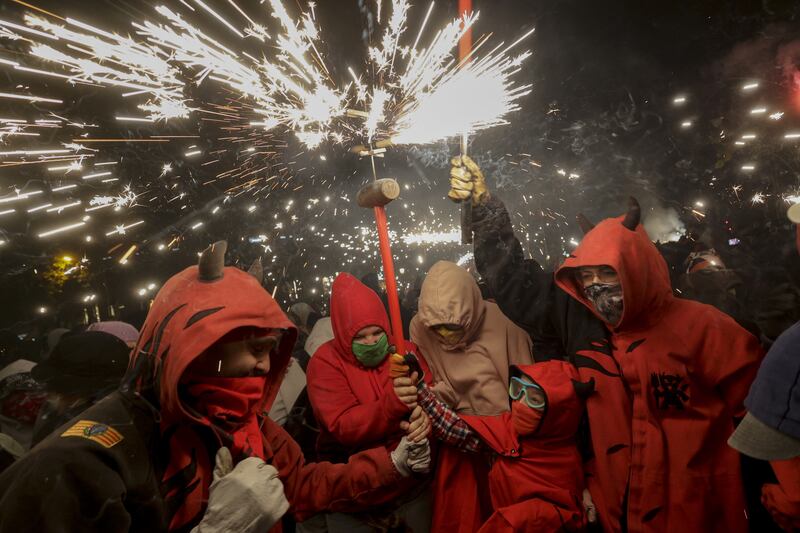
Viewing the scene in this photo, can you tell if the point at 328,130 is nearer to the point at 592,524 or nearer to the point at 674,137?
the point at 592,524

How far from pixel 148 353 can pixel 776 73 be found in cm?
1485

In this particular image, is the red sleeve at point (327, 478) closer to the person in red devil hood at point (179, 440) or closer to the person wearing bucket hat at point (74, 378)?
the person in red devil hood at point (179, 440)

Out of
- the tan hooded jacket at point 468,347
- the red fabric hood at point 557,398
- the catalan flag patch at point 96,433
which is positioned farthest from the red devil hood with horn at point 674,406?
the catalan flag patch at point 96,433

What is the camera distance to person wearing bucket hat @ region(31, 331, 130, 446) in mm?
2352

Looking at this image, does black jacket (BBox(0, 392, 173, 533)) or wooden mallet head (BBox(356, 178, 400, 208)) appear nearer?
black jacket (BBox(0, 392, 173, 533))

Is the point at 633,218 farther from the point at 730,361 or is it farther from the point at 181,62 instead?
the point at 181,62

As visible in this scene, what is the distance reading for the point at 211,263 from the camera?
1.90 metres

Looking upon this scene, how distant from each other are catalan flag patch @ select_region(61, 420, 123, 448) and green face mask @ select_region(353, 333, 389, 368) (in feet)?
6.48

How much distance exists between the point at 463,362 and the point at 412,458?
904 millimetres

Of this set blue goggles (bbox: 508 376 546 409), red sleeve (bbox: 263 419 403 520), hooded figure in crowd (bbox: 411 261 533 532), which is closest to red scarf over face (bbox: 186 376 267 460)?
red sleeve (bbox: 263 419 403 520)

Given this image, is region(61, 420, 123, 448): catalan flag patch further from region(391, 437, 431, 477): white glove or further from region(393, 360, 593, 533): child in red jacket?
region(391, 437, 431, 477): white glove

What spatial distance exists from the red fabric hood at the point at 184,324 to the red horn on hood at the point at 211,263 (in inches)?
1.3

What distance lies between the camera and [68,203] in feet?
24.2

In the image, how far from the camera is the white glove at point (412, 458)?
2.51 meters
